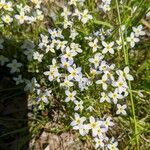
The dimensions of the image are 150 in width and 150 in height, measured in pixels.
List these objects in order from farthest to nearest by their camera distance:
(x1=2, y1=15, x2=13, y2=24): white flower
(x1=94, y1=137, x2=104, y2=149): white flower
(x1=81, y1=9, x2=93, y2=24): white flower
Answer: (x1=81, y1=9, x2=93, y2=24): white flower
(x1=2, y1=15, x2=13, y2=24): white flower
(x1=94, y1=137, x2=104, y2=149): white flower

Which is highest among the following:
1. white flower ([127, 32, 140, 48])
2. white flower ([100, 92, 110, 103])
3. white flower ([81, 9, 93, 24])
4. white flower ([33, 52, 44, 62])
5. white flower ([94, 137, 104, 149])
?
white flower ([81, 9, 93, 24])

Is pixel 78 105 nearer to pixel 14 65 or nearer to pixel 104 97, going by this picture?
pixel 104 97

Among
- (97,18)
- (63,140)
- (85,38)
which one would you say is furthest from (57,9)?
(63,140)

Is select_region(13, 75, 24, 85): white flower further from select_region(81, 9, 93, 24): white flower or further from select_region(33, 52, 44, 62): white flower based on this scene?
select_region(81, 9, 93, 24): white flower

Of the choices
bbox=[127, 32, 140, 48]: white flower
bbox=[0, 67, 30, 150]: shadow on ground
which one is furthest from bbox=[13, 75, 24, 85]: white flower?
bbox=[127, 32, 140, 48]: white flower

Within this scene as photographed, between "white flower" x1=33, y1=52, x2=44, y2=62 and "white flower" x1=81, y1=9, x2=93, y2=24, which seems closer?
"white flower" x1=33, y1=52, x2=44, y2=62

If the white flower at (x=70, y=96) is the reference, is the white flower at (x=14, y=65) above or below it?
above

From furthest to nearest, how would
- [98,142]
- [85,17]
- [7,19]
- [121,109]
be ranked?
[85,17]
[7,19]
[121,109]
[98,142]

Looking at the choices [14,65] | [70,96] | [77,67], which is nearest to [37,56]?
[14,65]

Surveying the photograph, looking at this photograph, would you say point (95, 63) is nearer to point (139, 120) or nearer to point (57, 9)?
point (139, 120)

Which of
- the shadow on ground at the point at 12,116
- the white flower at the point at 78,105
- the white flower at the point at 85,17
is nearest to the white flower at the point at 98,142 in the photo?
the white flower at the point at 78,105

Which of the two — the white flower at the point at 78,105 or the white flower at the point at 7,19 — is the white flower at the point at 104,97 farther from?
the white flower at the point at 7,19
